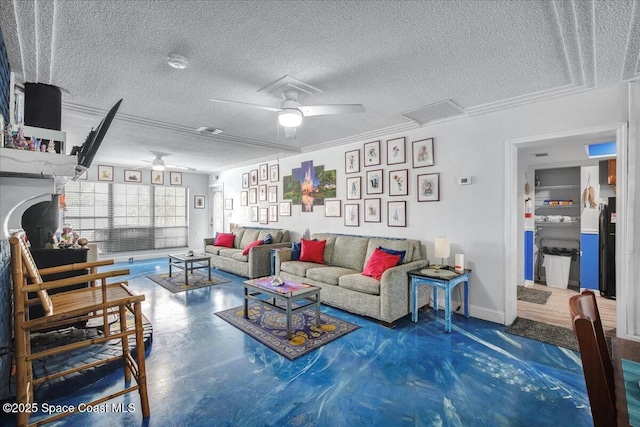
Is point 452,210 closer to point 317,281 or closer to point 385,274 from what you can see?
point 385,274

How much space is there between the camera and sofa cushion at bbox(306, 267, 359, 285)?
4062 millimetres

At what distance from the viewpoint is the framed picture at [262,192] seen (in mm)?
7016

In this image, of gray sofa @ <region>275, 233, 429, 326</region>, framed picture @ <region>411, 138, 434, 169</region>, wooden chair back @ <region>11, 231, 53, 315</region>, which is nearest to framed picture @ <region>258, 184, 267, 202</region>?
gray sofa @ <region>275, 233, 429, 326</region>

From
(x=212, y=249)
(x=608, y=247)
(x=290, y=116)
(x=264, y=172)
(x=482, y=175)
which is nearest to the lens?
(x=290, y=116)

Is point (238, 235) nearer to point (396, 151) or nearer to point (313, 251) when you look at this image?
point (313, 251)

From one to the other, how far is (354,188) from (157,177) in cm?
611

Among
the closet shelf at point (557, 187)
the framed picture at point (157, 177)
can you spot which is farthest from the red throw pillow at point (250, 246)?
the closet shelf at point (557, 187)

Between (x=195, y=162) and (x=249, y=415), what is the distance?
6.39m

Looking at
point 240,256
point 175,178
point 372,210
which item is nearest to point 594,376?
point 372,210

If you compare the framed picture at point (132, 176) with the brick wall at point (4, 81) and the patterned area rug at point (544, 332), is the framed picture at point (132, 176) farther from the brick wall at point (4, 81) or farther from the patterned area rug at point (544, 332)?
the patterned area rug at point (544, 332)

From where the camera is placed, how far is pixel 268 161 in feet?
22.6

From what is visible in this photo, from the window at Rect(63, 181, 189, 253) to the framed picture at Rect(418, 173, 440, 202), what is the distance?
7278 millimetres

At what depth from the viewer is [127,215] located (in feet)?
26.0

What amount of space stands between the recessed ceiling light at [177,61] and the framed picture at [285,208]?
4.12m
